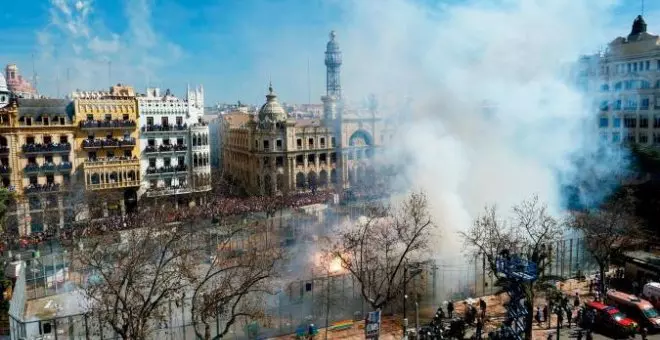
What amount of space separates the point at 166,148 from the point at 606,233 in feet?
120

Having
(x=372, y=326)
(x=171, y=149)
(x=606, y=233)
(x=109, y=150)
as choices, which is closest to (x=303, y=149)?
(x=171, y=149)

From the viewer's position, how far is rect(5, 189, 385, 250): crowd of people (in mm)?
36969

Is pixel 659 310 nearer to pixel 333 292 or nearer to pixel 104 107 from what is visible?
pixel 333 292

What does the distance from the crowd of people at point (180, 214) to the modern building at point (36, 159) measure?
213cm

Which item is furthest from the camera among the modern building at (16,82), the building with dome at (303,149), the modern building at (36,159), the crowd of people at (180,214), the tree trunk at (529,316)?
the modern building at (16,82)

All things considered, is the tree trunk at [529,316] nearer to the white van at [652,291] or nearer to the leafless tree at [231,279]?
the white van at [652,291]

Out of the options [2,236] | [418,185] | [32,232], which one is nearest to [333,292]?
[418,185]

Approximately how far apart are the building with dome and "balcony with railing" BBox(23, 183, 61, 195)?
21402mm

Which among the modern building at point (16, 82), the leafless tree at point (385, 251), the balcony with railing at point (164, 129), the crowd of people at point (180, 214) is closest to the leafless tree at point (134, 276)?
the crowd of people at point (180, 214)

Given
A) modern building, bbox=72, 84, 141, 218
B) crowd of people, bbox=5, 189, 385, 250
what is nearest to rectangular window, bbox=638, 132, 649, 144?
crowd of people, bbox=5, 189, 385, 250

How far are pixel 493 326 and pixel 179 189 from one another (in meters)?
34.3

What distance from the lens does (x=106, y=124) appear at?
46.7 m

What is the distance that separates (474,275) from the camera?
93.5 ft

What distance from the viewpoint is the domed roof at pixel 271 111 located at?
6259cm
